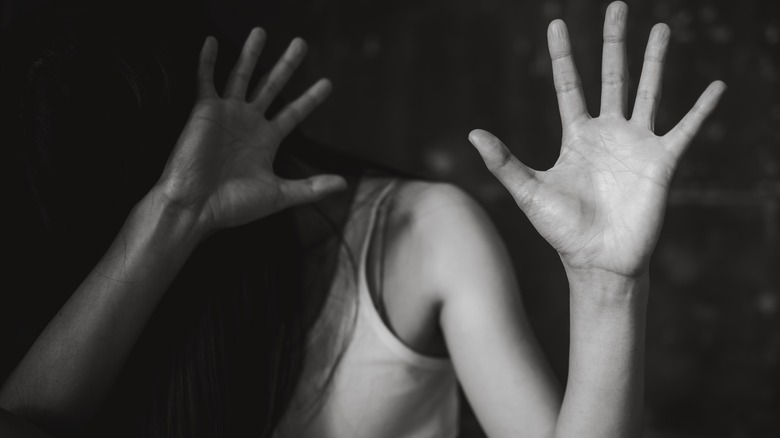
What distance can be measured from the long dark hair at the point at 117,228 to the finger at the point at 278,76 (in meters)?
0.11

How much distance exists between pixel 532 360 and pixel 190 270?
20.5 inches

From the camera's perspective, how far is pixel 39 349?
0.91 meters

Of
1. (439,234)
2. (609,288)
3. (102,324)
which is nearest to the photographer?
(609,288)

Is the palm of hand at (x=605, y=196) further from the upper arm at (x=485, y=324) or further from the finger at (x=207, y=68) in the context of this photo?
the finger at (x=207, y=68)

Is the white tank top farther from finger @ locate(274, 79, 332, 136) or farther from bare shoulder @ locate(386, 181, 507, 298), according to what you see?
finger @ locate(274, 79, 332, 136)

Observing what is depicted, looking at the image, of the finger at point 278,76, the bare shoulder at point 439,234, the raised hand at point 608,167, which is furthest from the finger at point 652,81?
the finger at point 278,76

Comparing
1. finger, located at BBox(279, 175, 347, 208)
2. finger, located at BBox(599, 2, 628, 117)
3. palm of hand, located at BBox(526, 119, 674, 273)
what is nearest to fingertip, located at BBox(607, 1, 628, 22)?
finger, located at BBox(599, 2, 628, 117)

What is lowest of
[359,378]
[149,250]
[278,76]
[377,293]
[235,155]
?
[359,378]

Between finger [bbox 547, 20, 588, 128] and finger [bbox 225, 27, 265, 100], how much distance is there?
45 centimetres

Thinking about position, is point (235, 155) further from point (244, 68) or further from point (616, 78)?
point (616, 78)

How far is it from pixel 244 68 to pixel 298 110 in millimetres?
103

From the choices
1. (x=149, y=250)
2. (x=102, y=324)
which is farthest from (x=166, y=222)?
(x=102, y=324)

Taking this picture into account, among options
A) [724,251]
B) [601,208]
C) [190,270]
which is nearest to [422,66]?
[724,251]

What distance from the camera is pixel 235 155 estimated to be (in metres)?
0.98
